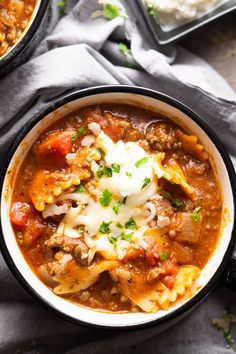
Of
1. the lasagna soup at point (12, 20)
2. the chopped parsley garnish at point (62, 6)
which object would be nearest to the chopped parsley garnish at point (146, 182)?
the lasagna soup at point (12, 20)

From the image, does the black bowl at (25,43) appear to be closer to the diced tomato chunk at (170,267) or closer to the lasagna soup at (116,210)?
the lasagna soup at (116,210)

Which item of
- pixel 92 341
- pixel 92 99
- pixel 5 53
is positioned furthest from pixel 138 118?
pixel 92 341

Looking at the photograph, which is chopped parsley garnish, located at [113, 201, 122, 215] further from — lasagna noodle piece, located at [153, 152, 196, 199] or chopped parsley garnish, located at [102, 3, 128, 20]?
chopped parsley garnish, located at [102, 3, 128, 20]

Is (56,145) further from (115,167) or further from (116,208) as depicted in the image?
(116,208)

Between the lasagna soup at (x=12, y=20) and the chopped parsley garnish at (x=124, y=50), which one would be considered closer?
the lasagna soup at (x=12, y=20)

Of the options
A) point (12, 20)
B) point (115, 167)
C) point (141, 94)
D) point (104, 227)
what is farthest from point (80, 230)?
point (12, 20)

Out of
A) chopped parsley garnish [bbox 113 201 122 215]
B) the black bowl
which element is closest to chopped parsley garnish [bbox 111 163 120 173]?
chopped parsley garnish [bbox 113 201 122 215]
